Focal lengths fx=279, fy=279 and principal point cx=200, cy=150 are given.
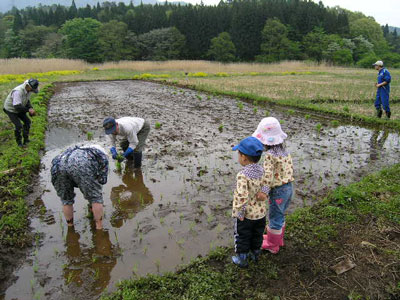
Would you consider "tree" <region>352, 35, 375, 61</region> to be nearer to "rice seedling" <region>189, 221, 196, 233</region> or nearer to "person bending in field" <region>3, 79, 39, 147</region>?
A: "person bending in field" <region>3, 79, 39, 147</region>

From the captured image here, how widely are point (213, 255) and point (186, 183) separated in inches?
85.6

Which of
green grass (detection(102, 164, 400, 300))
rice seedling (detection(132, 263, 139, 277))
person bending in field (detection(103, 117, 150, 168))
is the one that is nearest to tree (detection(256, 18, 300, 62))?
person bending in field (detection(103, 117, 150, 168))

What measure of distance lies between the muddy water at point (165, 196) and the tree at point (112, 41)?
146ft

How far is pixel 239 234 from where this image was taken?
2.98 m

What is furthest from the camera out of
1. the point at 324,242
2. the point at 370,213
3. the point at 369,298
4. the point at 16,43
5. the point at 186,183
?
the point at 16,43

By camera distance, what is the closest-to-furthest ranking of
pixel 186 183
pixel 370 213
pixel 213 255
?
pixel 213 255 → pixel 370 213 → pixel 186 183

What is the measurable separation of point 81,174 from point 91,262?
1.06 metres

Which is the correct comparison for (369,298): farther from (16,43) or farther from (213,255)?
(16,43)

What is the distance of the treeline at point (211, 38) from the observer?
5072 cm

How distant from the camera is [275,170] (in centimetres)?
301

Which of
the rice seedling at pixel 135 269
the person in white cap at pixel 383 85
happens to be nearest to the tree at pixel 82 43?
the person in white cap at pixel 383 85

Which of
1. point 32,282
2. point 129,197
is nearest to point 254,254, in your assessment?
point 32,282

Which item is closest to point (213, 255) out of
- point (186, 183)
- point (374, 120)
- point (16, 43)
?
point (186, 183)

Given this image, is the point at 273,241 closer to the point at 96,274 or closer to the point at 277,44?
the point at 96,274
